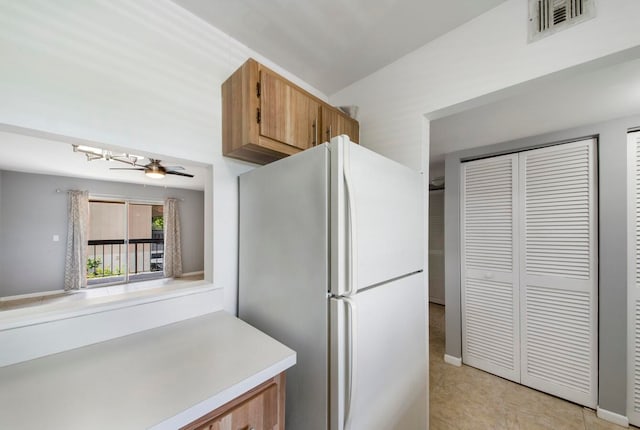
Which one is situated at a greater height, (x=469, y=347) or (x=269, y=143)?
(x=269, y=143)

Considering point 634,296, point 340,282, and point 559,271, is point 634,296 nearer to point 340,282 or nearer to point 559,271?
point 559,271

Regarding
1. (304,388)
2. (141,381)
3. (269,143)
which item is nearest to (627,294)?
(304,388)

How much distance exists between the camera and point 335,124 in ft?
5.09

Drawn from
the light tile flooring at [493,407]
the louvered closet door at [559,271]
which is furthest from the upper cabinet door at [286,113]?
the light tile flooring at [493,407]

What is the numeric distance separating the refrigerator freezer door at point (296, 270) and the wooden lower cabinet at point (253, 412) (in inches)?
5.1

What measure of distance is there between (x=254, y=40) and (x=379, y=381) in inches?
77.7

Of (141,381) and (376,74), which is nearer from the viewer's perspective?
(141,381)

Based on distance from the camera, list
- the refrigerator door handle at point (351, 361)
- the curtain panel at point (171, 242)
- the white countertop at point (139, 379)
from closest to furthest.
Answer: the white countertop at point (139, 379) < the refrigerator door handle at point (351, 361) < the curtain panel at point (171, 242)

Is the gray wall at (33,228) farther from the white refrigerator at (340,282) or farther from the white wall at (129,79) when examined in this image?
the white refrigerator at (340,282)

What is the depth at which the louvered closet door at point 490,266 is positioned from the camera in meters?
2.24

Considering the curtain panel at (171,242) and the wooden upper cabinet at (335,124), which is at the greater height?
the wooden upper cabinet at (335,124)

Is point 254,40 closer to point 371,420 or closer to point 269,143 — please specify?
point 269,143

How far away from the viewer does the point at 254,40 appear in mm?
1443

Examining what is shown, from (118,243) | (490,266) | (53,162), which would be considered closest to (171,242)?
(118,243)
